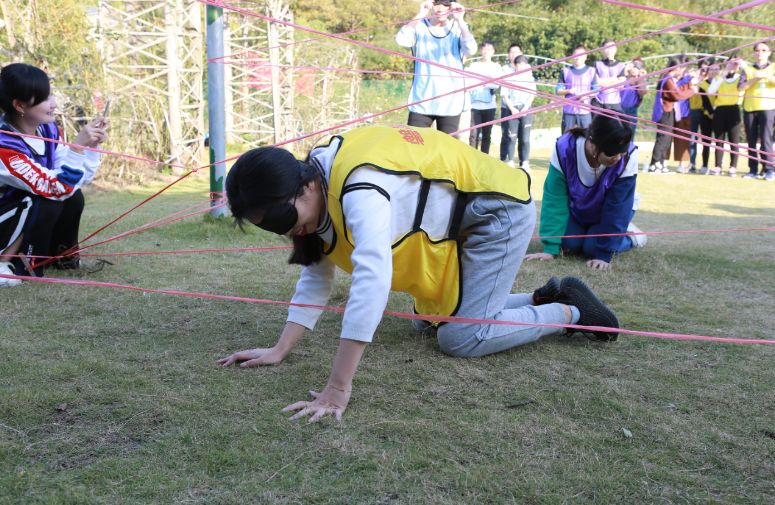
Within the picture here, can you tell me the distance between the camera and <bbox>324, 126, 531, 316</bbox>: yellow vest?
2258mm

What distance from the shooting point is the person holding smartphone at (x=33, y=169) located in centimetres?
346

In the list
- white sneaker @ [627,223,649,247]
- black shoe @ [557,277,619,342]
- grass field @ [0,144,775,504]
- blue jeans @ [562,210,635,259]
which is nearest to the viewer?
grass field @ [0,144,775,504]

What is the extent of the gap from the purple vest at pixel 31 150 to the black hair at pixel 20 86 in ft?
0.37

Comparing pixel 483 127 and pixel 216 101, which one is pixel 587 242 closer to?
pixel 216 101

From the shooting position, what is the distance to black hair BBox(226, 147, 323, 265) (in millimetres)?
2067

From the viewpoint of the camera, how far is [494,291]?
2.66m

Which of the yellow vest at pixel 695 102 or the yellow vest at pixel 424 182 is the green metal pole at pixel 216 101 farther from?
the yellow vest at pixel 695 102

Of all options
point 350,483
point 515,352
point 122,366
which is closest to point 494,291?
point 515,352

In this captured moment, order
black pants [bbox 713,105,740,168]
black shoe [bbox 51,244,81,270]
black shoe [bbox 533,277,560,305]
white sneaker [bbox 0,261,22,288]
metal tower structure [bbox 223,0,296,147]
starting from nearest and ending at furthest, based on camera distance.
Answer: black shoe [bbox 533,277,560,305] → white sneaker [bbox 0,261,22,288] → black shoe [bbox 51,244,81,270] → black pants [bbox 713,105,740,168] → metal tower structure [bbox 223,0,296,147]

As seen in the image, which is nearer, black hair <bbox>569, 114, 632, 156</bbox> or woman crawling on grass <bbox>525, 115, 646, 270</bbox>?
black hair <bbox>569, 114, 632, 156</bbox>

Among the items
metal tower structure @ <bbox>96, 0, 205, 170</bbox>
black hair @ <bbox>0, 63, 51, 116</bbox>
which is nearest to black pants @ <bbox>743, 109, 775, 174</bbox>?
metal tower structure @ <bbox>96, 0, 205, 170</bbox>

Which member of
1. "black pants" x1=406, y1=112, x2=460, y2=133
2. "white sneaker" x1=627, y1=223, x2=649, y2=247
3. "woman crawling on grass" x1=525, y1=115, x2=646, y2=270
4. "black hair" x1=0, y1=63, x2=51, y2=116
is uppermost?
"black hair" x1=0, y1=63, x2=51, y2=116

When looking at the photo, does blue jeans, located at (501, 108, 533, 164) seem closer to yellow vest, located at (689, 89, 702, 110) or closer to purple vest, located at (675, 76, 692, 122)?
purple vest, located at (675, 76, 692, 122)

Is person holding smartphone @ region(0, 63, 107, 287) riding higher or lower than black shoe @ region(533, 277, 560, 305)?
higher
